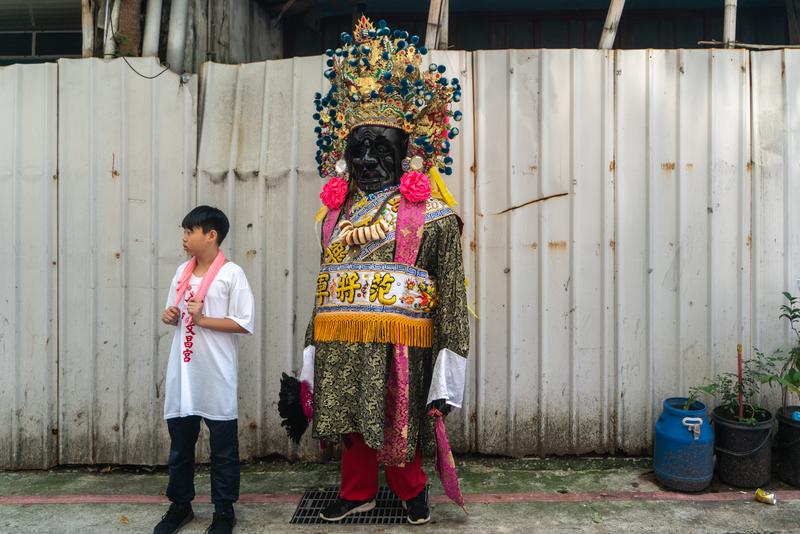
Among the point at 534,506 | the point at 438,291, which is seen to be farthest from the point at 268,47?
the point at 534,506

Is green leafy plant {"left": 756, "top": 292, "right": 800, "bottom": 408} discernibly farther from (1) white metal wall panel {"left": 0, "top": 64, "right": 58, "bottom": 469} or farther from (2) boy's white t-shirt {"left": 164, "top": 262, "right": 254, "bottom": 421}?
(1) white metal wall panel {"left": 0, "top": 64, "right": 58, "bottom": 469}

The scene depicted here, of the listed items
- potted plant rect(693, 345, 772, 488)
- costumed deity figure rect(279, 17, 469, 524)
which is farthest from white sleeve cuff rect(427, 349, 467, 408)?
potted plant rect(693, 345, 772, 488)

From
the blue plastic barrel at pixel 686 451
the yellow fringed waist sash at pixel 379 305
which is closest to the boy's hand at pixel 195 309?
Result: the yellow fringed waist sash at pixel 379 305

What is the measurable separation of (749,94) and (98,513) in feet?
15.9

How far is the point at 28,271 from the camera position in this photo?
13.1 feet

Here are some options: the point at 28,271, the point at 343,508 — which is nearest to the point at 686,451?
the point at 343,508

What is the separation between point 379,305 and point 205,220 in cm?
103

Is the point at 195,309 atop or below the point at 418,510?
atop

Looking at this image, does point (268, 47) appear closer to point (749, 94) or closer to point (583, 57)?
point (583, 57)

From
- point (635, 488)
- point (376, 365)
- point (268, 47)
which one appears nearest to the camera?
point (376, 365)

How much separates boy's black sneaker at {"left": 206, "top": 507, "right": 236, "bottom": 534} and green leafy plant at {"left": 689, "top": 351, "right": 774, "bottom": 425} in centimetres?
281

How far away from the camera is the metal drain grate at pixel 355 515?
3.16 metres

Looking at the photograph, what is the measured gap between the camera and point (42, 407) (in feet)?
13.1

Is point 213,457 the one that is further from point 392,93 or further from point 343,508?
point 392,93
